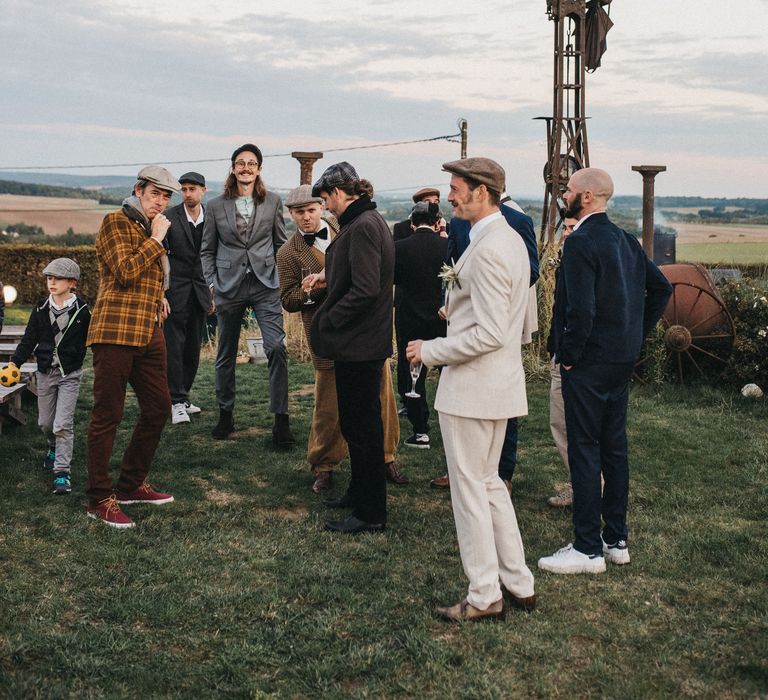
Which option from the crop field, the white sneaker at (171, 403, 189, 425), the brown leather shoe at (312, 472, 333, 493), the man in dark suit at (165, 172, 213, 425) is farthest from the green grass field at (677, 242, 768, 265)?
the crop field

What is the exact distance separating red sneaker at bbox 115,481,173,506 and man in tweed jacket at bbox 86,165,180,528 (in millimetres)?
241

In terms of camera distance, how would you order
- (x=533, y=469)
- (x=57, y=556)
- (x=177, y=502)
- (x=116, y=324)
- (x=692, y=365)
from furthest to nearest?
(x=692, y=365), (x=533, y=469), (x=177, y=502), (x=116, y=324), (x=57, y=556)

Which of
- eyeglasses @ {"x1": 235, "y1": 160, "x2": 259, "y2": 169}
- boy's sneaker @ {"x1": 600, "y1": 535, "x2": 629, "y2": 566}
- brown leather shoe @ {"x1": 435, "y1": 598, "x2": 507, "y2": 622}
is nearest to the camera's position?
brown leather shoe @ {"x1": 435, "y1": 598, "x2": 507, "y2": 622}

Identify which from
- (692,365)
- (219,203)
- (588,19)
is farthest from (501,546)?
(588,19)

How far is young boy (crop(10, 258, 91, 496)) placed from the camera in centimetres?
579

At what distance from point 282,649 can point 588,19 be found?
19.7 m

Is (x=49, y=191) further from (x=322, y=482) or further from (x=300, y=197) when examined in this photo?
(x=322, y=482)

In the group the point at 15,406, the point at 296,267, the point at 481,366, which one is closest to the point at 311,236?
the point at 296,267

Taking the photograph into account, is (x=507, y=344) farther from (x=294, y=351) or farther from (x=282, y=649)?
(x=294, y=351)

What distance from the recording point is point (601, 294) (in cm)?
418

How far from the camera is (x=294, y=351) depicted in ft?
39.3

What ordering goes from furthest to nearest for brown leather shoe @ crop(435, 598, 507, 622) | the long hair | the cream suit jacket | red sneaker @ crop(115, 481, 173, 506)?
1. the long hair
2. red sneaker @ crop(115, 481, 173, 506)
3. brown leather shoe @ crop(435, 598, 507, 622)
4. the cream suit jacket

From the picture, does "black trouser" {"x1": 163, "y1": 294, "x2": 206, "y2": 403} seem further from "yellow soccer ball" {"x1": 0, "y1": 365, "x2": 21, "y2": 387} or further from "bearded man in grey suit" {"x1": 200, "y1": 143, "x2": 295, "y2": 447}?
"yellow soccer ball" {"x1": 0, "y1": 365, "x2": 21, "y2": 387}

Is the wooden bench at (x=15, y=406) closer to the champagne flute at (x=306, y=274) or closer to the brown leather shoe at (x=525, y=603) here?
the champagne flute at (x=306, y=274)
